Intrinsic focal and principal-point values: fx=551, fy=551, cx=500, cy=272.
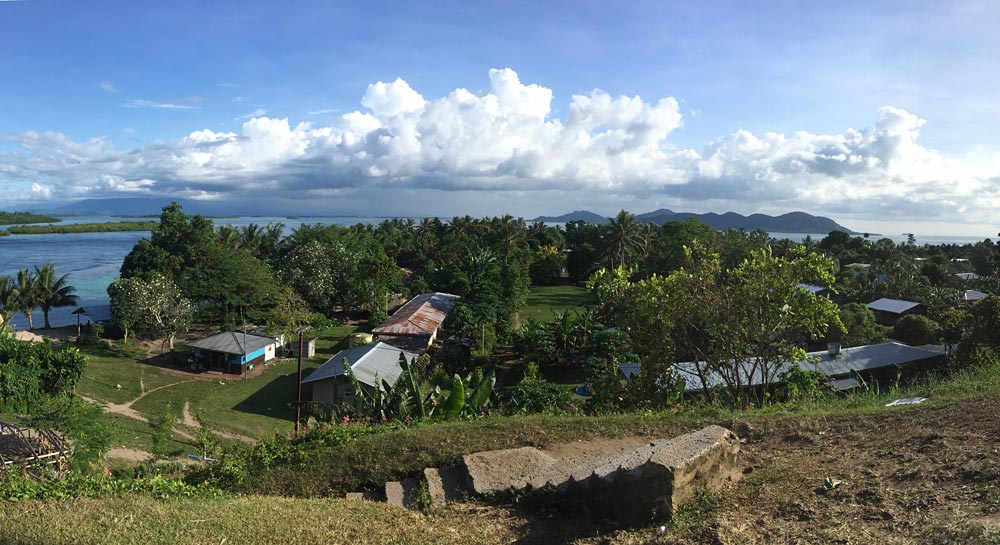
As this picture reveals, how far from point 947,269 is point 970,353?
50265mm

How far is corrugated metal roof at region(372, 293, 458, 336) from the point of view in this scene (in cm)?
3089

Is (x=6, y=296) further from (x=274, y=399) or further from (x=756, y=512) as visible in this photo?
(x=756, y=512)

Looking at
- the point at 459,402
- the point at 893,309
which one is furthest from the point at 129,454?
the point at 893,309

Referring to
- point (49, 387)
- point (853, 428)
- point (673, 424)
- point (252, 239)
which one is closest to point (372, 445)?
point (673, 424)

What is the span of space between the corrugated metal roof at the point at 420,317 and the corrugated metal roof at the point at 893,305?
31.0 m

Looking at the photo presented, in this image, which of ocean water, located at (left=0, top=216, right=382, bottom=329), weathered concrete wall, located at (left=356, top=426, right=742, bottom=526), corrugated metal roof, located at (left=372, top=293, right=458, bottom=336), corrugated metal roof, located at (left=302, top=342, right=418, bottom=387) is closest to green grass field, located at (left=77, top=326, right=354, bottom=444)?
corrugated metal roof, located at (left=302, top=342, right=418, bottom=387)

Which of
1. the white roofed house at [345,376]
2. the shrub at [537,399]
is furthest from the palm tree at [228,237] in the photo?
the shrub at [537,399]

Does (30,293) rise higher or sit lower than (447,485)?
lower

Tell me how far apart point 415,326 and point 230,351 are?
964 cm

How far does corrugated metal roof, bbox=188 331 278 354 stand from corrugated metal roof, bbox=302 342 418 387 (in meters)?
4.99

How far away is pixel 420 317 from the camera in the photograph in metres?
33.2

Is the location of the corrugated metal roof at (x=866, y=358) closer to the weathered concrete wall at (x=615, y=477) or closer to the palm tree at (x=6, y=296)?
the weathered concrete wall at (x=615, y=477)

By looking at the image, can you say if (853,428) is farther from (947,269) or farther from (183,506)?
(947,269)

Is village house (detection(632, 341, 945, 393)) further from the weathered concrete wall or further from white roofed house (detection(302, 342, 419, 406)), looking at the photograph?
the weathered concrete wall
